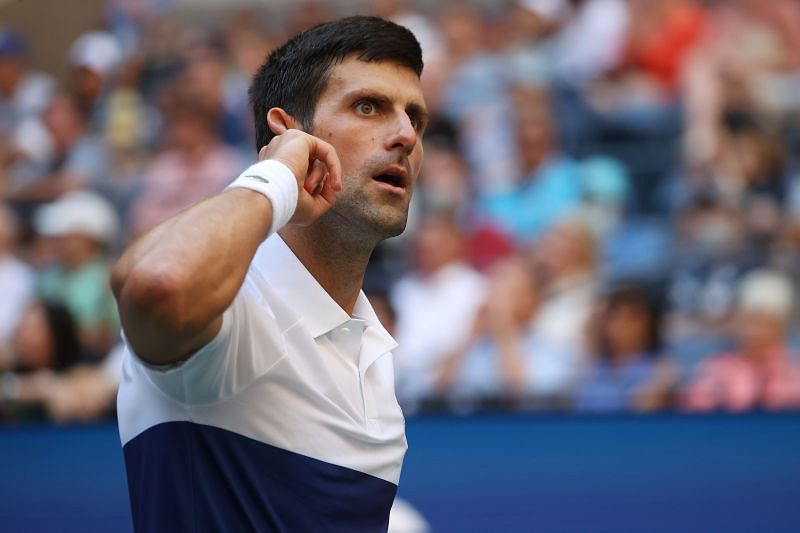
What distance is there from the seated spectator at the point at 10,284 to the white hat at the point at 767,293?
4216 mm

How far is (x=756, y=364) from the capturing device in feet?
17.9

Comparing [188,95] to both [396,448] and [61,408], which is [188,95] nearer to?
[61,408]

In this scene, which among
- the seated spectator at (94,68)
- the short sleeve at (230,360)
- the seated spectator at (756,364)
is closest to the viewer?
the short sleeve at (230,360)

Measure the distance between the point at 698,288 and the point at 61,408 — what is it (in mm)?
3524

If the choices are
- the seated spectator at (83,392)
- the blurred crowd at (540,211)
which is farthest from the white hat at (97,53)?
the seated spectator at (83,392)

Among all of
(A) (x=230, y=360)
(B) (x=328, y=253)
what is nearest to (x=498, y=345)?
(B) (x=328, y=253)

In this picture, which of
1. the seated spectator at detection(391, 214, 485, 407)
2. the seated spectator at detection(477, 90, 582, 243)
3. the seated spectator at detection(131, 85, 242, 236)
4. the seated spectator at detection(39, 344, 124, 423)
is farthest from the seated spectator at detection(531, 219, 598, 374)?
the seated spectator at detection(39, 344, 124, 423)

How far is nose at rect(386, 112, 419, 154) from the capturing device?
6.67 ft

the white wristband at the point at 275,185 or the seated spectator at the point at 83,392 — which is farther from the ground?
the seated spectator at the point at 83,392

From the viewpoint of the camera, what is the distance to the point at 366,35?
6.91 feet

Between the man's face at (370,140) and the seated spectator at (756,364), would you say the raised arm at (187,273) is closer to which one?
the man's face at (370,140)

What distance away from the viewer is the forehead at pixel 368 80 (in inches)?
81.4

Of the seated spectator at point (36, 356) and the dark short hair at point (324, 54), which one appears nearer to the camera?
the dark short hair at point (324, 54)

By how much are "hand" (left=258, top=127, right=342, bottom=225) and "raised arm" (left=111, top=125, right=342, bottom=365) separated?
0.48 ft
